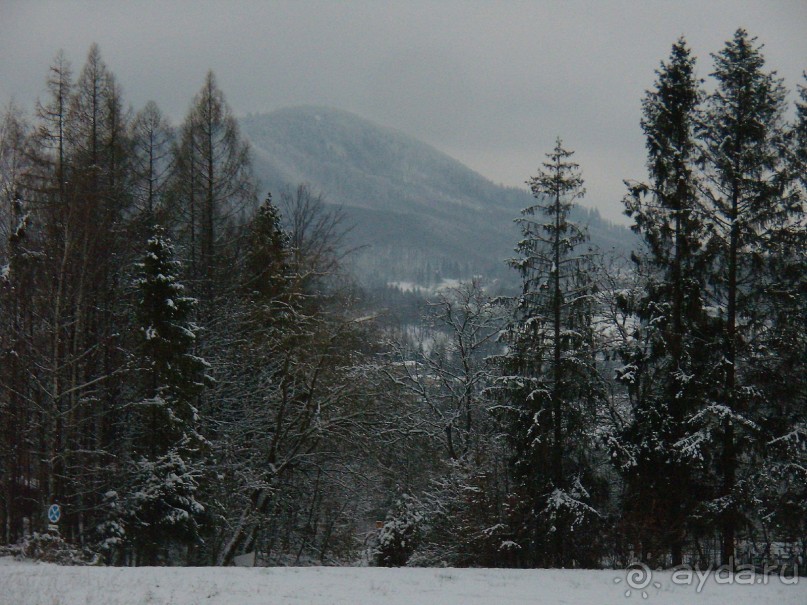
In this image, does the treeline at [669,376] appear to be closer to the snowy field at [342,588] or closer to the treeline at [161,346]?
the treeline at [161,346]

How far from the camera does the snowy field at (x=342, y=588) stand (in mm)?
11195

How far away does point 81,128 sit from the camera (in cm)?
2441

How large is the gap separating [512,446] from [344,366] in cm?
→ 636

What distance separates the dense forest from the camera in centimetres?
1991

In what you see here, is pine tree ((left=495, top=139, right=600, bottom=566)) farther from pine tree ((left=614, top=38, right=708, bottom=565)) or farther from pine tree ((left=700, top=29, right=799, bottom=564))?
pine tree ((left=700, top=29, right=799, bottom=564))

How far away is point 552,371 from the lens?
23141mm

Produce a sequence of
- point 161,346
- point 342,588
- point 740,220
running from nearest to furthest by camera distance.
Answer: point 342,588 < point 740,220 < point 161,346

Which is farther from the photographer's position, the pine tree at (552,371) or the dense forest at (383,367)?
the pine tree at (552,371)

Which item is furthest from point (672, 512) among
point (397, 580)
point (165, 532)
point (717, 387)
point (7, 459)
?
point (7, 459)

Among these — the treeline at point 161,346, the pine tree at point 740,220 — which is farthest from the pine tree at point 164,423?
the pine tree at point 740,220

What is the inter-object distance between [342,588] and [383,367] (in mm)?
15027

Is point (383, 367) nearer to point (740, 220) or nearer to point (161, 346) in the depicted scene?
point (161, 346)

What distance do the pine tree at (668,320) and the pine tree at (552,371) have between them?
1.51m

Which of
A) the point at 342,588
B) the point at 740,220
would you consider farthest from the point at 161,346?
the point at 740,220
